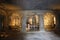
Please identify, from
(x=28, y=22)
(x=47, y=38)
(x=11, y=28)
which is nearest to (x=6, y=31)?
(x=11, y=28)

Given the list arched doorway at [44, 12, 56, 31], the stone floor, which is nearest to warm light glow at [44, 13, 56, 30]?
arched doorway at [44, 12, 56, 31]

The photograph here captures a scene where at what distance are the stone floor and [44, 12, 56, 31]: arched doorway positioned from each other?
0.33ft

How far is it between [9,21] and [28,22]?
342 millimetres

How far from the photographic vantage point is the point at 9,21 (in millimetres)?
2318

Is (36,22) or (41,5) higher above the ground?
(41,5)

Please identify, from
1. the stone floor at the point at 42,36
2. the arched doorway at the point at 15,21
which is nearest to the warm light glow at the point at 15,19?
the arched doorway at the point at 15,21

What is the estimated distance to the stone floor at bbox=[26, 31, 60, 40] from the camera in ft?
7.45

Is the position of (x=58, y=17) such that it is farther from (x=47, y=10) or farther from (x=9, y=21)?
(x=9, y=21)

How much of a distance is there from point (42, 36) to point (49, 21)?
0.30m

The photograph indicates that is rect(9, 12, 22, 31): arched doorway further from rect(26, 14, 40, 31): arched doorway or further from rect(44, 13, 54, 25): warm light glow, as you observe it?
rect(44, 13, 54, 25): warm light glow

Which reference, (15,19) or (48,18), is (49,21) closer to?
(48,18)

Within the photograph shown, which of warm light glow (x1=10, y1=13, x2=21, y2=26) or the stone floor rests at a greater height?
warm light glow (x1=10, y1=13, x2=21, y2=26)

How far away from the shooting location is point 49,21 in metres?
2.32

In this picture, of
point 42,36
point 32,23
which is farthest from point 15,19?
point 42,36
